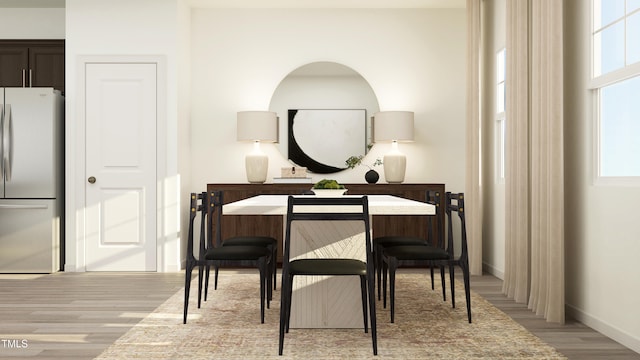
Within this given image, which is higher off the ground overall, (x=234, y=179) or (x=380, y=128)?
(x=380, y=128)

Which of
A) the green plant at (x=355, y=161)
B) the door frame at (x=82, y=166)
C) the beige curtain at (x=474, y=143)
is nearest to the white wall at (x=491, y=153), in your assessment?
the beige curtain at (x=474, y=143)

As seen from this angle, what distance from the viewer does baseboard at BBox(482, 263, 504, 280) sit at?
5.18 metres

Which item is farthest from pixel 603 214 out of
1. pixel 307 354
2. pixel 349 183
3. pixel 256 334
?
pixel 349 183

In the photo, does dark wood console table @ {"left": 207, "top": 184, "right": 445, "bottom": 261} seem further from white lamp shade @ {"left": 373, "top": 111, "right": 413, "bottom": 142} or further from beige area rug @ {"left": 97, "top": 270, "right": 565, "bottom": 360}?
beige area rug @ {"left": 97, "top": 270, "right": 565, "bottom": 360}

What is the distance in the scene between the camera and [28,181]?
5449 mm

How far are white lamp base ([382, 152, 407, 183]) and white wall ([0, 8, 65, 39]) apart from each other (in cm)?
390

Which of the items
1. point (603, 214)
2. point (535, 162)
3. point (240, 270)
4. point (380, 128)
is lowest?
point (240, 270)

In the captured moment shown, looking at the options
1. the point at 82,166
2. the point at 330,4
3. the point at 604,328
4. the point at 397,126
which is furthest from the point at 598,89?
the point at 82,166

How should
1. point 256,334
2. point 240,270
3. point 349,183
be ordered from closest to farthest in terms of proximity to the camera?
point 256,334, point 240,270, point 349,183

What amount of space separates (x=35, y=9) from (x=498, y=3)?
4.99 metres

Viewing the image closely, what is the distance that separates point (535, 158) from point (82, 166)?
4.28 m

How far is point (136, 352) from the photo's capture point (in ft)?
9.59

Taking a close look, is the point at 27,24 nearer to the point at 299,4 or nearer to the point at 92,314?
the point at 299,4

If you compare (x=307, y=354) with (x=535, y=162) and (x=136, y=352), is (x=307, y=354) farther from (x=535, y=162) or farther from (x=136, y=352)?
(x=535, y=162)
